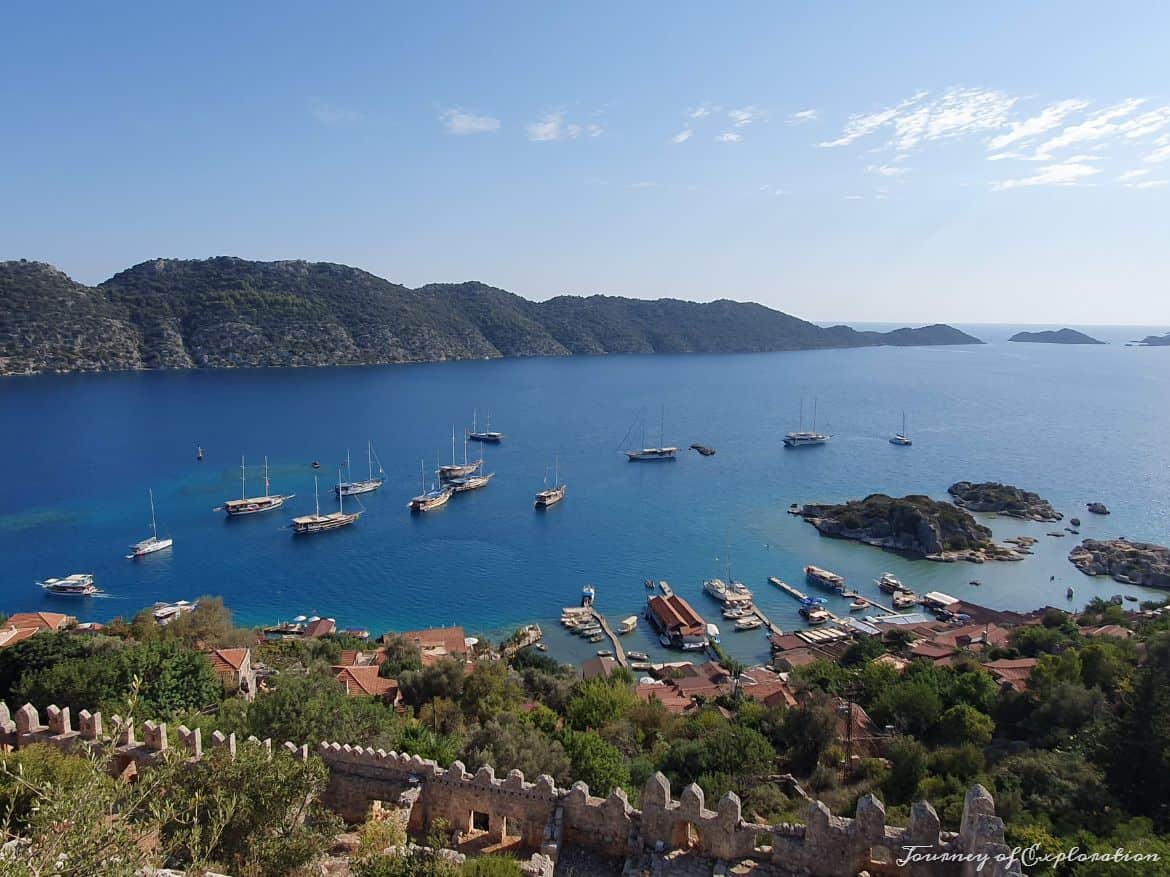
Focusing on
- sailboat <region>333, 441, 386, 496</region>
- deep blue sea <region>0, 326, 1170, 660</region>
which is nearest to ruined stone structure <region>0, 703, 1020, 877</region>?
deep blue sea <region>0, 326, 1170, 660</region>

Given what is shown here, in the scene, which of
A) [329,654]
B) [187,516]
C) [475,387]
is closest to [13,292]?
[475,387]

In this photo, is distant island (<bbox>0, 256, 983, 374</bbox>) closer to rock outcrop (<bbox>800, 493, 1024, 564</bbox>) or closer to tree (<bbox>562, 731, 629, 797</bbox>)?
rock outcrop (<bbox>800, 493, 1024, 564</bbox>)

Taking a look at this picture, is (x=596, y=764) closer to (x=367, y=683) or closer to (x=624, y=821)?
(x=624, y=821)

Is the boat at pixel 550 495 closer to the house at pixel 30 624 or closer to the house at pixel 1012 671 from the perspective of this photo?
the house at pixel 30 624

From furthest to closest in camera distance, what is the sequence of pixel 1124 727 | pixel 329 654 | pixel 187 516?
pixel 187 516, pixel 329 654, pixel 1124 727

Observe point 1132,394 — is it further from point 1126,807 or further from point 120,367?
point 120,367

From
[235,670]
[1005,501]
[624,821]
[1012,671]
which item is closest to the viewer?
[624,821]

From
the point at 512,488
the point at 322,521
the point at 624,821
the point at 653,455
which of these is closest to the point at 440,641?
the point at 624,821

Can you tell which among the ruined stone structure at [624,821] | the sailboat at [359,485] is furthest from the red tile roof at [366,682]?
the sailboat at [359,485]
